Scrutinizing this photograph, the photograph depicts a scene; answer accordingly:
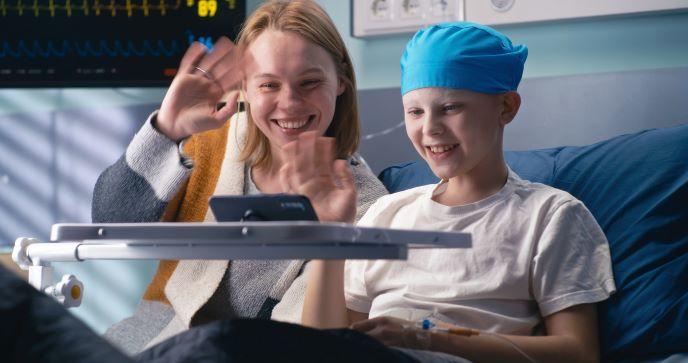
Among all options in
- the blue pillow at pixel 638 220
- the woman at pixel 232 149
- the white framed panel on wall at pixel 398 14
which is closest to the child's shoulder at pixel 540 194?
the blue pillow at pixel 638 220

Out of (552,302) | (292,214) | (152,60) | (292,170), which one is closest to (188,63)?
(292,170)

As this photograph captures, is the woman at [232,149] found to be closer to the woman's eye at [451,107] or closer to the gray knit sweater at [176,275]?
the gray knit sweater at [176,275]

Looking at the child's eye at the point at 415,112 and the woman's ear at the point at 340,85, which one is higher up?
the woman's ear at the point at 340,85

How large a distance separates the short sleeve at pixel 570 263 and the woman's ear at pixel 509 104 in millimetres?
192

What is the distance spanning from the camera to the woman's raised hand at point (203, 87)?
1504 millimetres

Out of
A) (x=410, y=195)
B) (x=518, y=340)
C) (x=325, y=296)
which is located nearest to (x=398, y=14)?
(x=410, y=195)

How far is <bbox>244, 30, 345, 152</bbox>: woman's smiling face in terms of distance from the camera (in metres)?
A: 1.72

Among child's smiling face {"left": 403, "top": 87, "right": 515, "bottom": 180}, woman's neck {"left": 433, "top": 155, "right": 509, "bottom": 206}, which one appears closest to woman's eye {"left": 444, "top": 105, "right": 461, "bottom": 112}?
child's smiling face {"left": 403, "top": 87, "right": 515, "bottom": 180}

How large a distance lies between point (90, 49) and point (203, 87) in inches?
43.6

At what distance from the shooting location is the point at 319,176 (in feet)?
4.44

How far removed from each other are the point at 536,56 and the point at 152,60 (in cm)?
108

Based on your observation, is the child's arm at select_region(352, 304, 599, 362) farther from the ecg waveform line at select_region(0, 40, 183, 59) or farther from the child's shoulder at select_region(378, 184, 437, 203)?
the ecg waveform line at select_region(0, 40, 183, 59)

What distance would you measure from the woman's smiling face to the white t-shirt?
36 centimetres

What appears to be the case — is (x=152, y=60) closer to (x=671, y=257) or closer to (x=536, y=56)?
(x=536, y=56)
